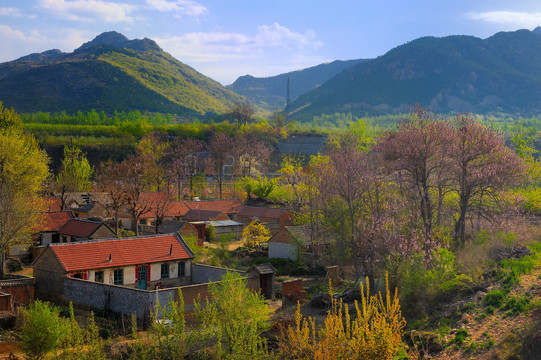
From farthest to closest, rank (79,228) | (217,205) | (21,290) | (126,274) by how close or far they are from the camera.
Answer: (217,205), (79,228), (126,274), (21,290)

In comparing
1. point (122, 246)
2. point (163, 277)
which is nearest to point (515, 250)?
point (163, 277)

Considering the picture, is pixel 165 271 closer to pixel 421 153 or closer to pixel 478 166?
pixel 421 153

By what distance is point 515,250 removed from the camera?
27719 mm

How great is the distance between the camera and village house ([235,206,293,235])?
5609 cm

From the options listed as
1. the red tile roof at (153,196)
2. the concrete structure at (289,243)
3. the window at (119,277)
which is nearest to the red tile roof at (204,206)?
the red tile roof at (153,196)

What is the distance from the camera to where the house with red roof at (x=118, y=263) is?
30094mm

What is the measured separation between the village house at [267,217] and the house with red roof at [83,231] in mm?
18127

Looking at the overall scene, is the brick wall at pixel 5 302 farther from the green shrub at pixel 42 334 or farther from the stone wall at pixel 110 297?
the green shrub at pixel 42 334

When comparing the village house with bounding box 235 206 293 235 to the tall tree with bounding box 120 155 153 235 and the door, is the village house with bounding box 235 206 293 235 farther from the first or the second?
the door

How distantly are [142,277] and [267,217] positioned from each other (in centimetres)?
2674

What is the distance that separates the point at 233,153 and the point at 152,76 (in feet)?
311

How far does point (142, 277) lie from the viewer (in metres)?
32.2

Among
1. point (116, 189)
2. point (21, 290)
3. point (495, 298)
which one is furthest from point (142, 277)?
point (495, 298)

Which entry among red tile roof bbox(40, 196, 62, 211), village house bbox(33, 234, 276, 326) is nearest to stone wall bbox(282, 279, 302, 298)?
village house bbox(33, 234, 276, 326)
